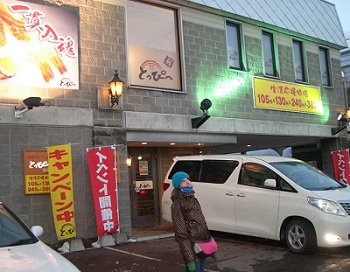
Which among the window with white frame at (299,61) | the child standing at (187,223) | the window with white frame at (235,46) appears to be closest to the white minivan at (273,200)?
the child standing at (187,223)

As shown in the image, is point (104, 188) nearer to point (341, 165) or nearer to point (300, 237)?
point (300, 237)

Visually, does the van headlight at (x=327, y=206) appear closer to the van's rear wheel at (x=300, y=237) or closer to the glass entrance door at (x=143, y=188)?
the van's rear wheel at (x=300, y=237)

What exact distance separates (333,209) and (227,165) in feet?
7.87

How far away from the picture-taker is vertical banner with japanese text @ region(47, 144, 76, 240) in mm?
8250

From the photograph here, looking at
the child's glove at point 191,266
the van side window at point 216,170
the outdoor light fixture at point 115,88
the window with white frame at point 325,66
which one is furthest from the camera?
the window with white frame at point 325,66

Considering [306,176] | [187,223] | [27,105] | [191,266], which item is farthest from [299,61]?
[191,266]

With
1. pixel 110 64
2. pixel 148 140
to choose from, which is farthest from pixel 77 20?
pixel 148 140

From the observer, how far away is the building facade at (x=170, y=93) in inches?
343

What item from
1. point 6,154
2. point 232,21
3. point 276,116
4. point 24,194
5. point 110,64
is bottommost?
point 24,194

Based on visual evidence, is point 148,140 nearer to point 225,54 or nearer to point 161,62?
point 161,62

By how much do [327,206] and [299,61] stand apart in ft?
29.3

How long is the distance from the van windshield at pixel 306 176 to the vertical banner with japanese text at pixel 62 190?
4180 mm

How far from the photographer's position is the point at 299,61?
14.7m

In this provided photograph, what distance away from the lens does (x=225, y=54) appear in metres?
12.2
